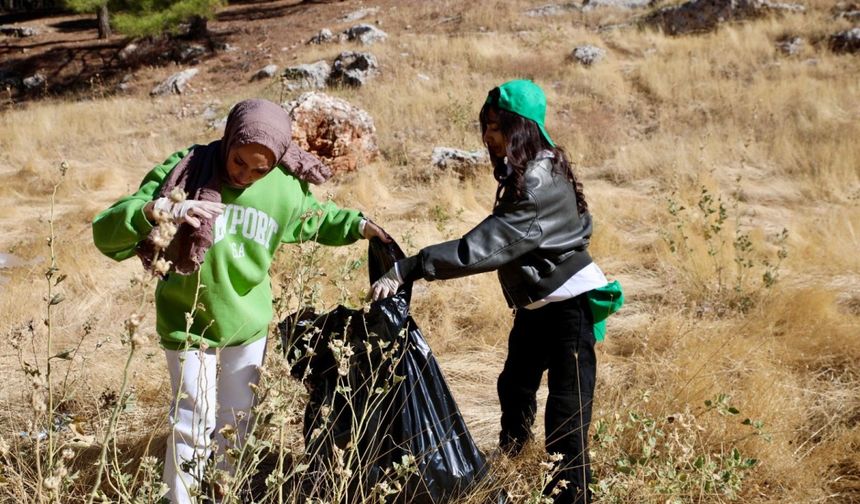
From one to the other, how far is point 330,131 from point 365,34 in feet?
26.2

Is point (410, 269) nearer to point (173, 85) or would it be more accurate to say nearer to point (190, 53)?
point (173, 85)

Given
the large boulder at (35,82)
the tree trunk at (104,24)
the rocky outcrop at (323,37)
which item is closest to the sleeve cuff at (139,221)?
the rocky outcrop at (323,37)

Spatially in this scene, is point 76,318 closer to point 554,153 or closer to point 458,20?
point 554,153

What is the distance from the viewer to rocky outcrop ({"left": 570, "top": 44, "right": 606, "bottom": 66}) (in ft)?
42.0

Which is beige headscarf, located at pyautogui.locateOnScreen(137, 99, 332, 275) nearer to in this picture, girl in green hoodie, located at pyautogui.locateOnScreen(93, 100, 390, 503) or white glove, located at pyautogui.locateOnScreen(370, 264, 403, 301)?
girl in green hoodie, located at pyautogui.locateOnScreen(93, 100, 390, 503)

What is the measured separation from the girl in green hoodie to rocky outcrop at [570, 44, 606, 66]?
11369 mm

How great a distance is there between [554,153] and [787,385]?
180 centimetres

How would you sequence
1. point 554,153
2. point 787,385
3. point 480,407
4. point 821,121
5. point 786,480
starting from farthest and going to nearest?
point 821,121 → point 480,407 → point 787,385 → point 786,480 → point 554,153

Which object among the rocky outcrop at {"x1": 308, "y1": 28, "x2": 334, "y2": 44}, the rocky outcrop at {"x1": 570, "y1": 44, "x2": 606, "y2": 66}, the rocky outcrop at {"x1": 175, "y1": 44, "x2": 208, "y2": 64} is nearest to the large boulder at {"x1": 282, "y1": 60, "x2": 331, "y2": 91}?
the rocky outcrop at {"x1": 308, "y1": 28, "x2": 334, "y2": 44}

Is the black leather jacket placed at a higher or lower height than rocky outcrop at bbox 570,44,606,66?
higher

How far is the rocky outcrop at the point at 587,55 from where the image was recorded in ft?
42.0

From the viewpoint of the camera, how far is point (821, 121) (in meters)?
8.77

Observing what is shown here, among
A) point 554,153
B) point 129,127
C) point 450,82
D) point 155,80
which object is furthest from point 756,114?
point 155,80

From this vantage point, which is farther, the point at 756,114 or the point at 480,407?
the point at 756,114
